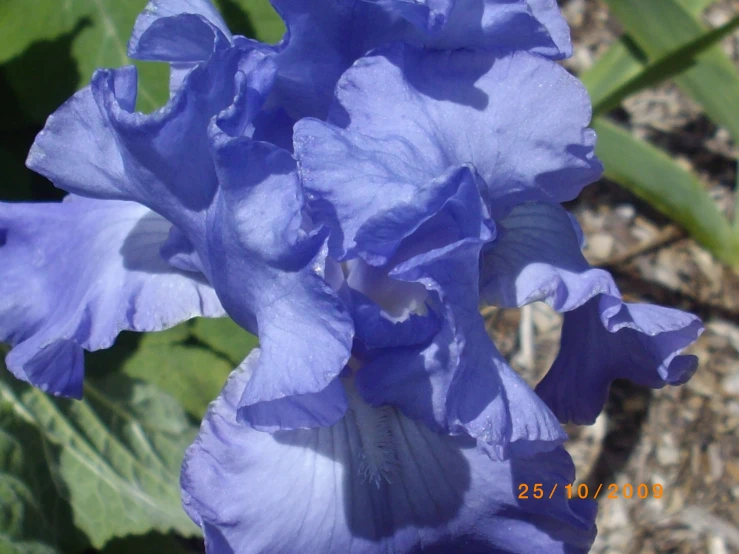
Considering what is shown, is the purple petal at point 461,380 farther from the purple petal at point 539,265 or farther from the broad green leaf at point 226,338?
the broad green leaf at point 226,338

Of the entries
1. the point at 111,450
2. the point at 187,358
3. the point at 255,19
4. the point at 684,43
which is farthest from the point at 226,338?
the point at 684,43

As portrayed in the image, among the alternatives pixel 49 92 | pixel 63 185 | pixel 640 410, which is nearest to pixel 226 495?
pixel 63 185

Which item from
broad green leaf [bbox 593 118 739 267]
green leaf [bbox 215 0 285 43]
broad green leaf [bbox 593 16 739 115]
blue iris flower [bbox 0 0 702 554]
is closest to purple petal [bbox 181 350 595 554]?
blue iris flower [bbox 0 0 702 554]

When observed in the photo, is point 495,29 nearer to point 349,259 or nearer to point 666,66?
point 349,259

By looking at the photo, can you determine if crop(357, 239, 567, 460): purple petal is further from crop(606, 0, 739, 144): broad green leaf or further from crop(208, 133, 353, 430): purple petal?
crop(606, 0, 739, 144): broad green leaf

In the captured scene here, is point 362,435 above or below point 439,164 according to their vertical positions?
below

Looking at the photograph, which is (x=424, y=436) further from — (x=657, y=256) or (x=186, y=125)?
(x=657, y=256)
